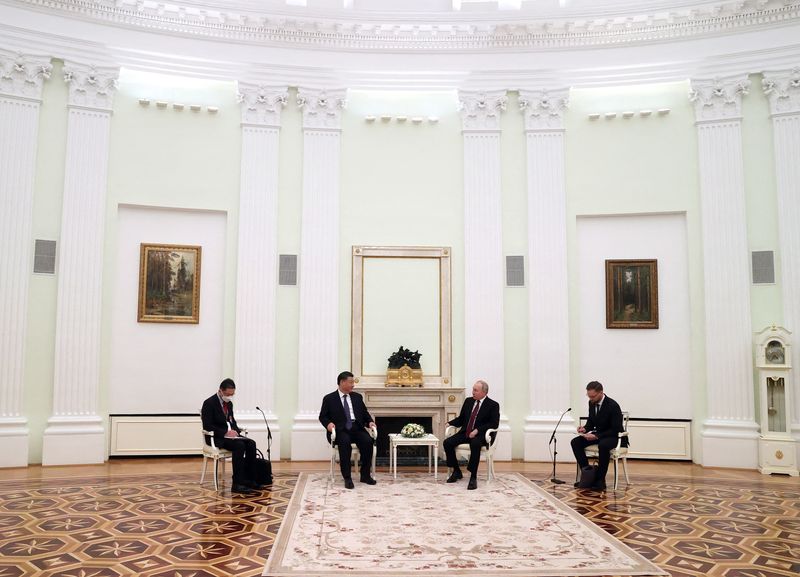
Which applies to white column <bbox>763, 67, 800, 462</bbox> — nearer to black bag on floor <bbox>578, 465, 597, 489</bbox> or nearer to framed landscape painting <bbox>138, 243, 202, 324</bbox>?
black bag on floor <bbox>578, 465, 597, 489</bbox>

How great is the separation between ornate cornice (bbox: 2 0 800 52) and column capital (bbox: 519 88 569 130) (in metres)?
0.80

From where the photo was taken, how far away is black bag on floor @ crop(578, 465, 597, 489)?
844 cm

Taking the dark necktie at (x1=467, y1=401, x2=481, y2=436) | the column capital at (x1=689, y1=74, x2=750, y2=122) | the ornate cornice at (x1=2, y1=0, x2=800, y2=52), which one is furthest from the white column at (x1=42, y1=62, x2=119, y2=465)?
the column capital at (x1=689, y1=74, x2=750, y2=122)

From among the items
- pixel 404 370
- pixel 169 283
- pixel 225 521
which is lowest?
pixel 225 521

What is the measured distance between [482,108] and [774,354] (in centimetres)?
609

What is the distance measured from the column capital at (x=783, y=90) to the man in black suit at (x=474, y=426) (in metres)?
6.60

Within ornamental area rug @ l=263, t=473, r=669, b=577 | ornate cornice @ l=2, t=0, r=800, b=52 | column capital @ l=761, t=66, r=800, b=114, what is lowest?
ornamental area rug @ l=263, t=473, r=669, b=577

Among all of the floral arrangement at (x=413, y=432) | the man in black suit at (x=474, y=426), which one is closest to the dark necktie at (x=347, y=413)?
the floral arrangement at (x=413, y=432)

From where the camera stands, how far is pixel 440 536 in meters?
6.18

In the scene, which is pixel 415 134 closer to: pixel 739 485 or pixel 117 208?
pixel 117 208

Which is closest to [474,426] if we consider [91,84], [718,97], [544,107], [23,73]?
[544,107]

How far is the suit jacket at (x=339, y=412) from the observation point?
9.07 m

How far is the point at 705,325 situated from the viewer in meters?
10.7

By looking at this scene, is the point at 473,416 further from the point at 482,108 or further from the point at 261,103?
the point at 261,103
